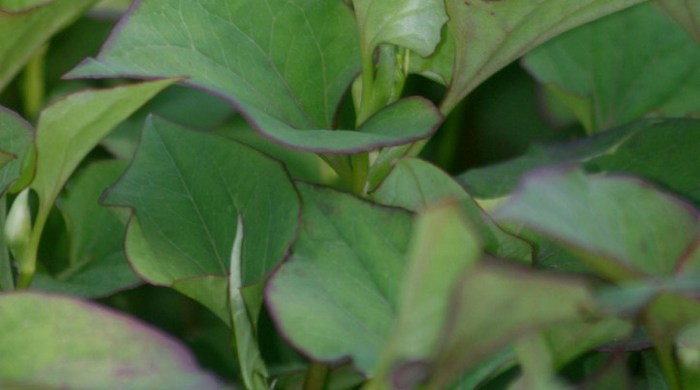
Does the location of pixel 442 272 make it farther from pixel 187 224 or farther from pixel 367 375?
pixel 187 224

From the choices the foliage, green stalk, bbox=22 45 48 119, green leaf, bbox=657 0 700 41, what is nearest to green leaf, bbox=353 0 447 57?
the foliage

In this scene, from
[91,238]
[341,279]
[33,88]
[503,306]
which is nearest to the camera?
[503,306]

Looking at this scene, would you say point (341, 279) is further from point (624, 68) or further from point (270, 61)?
point (624, 68)

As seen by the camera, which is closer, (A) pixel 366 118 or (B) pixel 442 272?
(B) pixel 442 272

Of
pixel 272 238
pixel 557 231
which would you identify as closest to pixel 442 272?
pixel 557 231

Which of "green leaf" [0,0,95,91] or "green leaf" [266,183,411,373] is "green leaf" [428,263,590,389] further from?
"green leaf" [0,0,95,91]

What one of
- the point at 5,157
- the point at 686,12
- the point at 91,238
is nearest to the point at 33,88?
the point at 91,238

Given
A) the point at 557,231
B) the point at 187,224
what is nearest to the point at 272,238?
the point at 187,224
